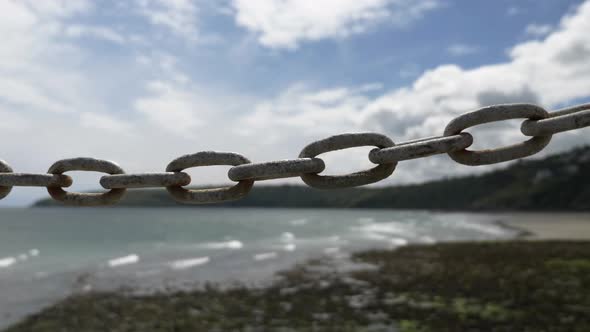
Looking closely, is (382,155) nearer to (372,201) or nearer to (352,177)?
(352,177)

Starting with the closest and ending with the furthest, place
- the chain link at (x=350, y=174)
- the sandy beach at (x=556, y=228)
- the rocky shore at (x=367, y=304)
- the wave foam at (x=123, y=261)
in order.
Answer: the chain link at (x=350, y=174), the rocky shore at (x=367, y=304), the wave foam at (x=123, y=261), the sandy beach at (x=556, y=228)

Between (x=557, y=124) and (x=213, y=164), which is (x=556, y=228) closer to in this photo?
(x=557, y=124)

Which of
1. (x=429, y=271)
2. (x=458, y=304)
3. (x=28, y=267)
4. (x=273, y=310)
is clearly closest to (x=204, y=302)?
→ (x=273, y=310)

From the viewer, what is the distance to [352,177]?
2.24 m

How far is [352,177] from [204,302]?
Result: 14769 mm

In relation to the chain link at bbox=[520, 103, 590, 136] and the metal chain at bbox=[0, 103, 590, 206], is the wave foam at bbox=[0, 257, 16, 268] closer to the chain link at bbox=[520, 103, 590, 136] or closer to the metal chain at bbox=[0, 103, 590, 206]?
the metal chain at bbox=[0, 103, 590, 206]

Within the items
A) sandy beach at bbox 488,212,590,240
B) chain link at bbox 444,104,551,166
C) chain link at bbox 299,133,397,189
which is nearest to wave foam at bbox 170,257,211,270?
chain link at bbox 299,133,397,189

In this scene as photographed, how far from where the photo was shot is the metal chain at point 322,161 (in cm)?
213

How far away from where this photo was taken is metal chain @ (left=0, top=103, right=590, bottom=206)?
2.13m

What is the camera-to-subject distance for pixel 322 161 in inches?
87.1

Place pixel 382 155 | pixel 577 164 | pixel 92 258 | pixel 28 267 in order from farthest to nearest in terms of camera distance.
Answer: pixel 577 164 < pixel 92 258 < pixel 28 267 < pixel 382 155

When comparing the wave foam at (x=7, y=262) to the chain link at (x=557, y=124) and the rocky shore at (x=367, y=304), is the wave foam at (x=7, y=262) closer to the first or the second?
the rocky shore at (x=367, y=304)

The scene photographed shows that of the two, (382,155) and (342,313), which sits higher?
(382,155)

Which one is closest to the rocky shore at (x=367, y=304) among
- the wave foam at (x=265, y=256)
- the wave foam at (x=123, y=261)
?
the wave foam at (x=265, y=256)
